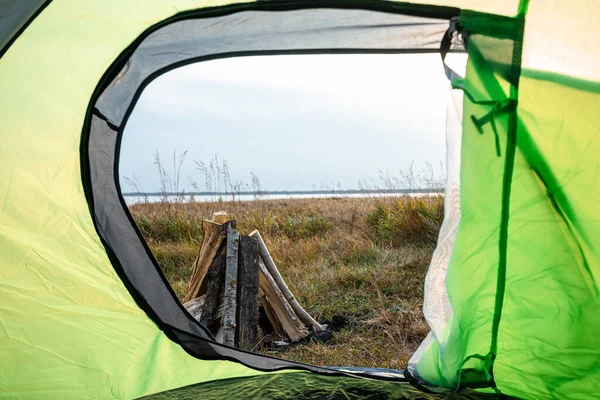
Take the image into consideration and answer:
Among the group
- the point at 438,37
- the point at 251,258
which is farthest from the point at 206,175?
the point at 438,37

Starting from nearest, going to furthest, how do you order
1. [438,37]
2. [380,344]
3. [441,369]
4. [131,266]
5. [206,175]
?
[441,369], [438,37], [131,266], [380,344], [206,175]

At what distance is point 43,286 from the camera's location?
5.81 feet

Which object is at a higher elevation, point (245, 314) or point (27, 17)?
point (27, 17)

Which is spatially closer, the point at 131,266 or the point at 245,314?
the point at 131,266

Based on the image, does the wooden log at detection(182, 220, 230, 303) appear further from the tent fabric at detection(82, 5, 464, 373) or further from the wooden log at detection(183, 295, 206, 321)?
the tent fabric at detection(82, 5, 464, 373)

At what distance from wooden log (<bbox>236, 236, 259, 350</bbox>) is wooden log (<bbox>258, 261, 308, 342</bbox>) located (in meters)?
0.13

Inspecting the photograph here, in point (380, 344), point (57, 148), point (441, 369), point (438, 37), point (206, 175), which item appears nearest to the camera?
point (441, 369)

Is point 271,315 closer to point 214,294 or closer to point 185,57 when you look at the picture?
point 214,294

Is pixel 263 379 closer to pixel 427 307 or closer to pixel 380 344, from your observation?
Result: pixel 427 307

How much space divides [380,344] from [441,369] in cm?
135

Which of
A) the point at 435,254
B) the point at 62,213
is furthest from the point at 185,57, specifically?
the point at 435,254

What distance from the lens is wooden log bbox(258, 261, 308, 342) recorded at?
3062mm

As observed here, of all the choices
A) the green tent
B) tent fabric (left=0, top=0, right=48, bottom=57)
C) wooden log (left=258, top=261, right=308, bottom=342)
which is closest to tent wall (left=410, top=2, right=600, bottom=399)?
the green tent

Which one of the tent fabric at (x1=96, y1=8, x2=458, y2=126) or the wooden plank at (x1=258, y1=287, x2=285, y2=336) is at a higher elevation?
the tent fabric at (x1=96, y1=8, x2=458, y2=126)
